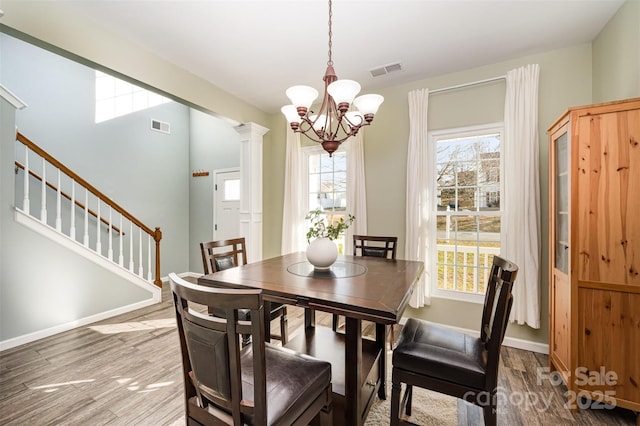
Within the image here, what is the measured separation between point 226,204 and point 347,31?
3.83 metres

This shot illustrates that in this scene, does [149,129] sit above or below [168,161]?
above

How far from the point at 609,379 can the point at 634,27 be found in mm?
2446

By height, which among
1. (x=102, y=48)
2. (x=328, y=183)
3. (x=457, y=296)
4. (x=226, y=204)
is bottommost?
(x=457, y=296)

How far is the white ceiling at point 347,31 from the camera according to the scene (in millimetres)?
2102

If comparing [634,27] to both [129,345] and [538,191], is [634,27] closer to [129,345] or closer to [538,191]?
[538,191]

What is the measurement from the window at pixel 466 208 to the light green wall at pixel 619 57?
80 centimetres

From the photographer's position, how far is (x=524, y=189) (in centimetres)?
266

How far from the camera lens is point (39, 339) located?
286 cm

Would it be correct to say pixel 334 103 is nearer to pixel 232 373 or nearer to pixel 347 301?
pixel 347 301

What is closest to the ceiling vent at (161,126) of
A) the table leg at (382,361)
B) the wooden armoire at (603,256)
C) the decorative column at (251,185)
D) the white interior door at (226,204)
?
the white interior door at (226,204)

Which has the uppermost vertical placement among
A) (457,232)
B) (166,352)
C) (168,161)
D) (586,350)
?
(168,161)

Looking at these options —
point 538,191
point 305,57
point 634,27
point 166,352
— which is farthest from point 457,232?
point 166,352

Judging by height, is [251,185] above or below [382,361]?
above

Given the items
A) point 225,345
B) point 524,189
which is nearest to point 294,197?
point 524,189
